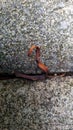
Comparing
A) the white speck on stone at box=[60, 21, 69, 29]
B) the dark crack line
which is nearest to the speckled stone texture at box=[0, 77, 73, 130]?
the dark crack line

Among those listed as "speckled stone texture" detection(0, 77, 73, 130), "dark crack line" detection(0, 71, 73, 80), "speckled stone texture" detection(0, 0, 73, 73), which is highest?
"speckled stone texture" detection(0, 0, 73, 73)

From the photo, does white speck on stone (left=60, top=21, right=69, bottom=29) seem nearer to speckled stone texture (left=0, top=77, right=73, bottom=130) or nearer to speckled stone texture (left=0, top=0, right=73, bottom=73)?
speckled stone texture (left=0, top=0, right=73, bottom=73)

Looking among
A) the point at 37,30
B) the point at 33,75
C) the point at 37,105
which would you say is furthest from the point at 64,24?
the point at 37,105

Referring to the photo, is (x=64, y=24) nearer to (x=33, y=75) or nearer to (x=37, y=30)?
(x=37, y=30)

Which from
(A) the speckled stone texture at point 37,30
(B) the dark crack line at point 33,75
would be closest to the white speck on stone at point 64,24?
(A) the speckled stone texture at point 37,30

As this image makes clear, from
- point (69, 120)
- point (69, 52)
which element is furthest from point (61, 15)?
point (69, 120)

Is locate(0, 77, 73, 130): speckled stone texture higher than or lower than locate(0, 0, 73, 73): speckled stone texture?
lower

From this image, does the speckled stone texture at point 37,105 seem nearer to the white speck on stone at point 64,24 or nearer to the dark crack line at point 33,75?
the dark crack line at point 33,75
